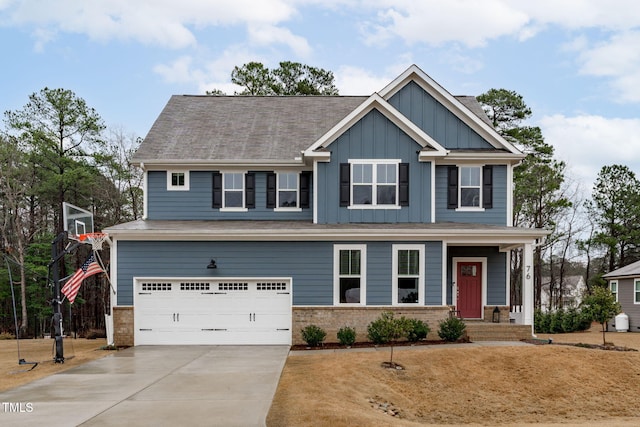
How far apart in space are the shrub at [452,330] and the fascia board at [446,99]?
258 inches

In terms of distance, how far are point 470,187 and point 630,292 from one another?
52.1 ft

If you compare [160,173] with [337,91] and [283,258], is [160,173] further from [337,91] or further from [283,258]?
[337,91]

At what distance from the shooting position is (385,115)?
2006 cm

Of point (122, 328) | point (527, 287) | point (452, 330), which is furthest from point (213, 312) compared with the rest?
point (527, 287)

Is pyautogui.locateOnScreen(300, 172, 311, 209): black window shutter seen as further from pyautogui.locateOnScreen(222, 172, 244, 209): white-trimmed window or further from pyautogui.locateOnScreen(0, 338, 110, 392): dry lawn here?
pyautogui.locateOnScreen(0, 338, 110, 392): dry lawn

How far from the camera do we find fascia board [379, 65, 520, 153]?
21.0 metres

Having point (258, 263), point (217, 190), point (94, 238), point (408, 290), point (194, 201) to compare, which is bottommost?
point (408, 290)

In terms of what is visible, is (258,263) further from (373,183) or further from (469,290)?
(469,290)

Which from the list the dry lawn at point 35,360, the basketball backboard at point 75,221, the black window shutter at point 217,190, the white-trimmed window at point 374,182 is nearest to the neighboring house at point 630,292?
the white-trimmed window at point 374,182

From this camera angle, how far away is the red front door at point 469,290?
21.1 m

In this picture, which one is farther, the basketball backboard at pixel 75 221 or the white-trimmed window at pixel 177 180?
the white-trimmed window at pixel 177 180

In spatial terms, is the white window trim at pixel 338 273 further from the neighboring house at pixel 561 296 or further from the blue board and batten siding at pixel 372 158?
the neighboring house at pixel 561 296

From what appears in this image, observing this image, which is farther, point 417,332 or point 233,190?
point 233,190

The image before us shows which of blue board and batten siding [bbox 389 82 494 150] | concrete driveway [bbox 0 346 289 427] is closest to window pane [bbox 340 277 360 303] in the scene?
concrete driveway [bbox 0 346 289 427]
